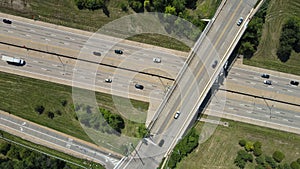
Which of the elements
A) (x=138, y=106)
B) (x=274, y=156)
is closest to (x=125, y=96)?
(x=138, y=106)

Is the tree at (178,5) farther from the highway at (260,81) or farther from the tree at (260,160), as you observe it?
the tree at (260,160)

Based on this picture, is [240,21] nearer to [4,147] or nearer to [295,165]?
[295,165]

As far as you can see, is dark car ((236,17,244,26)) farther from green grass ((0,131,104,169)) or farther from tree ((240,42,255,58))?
green grass ((0,131,104,169))

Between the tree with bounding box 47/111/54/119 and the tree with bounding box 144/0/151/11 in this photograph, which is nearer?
the tree with bounding box 144/0/151/11

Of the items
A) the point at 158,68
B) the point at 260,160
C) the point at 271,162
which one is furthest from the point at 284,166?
the point at 158,68

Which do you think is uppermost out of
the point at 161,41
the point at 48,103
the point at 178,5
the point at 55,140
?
the point at 178,5

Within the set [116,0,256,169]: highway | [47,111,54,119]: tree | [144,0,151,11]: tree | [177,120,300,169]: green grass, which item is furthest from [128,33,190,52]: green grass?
[47,111,54,119]: tree

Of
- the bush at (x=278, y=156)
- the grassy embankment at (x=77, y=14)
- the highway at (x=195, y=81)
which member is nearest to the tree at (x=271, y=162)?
the bush at (x=278, y=156)

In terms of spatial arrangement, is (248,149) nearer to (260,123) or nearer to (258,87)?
(260,123)
